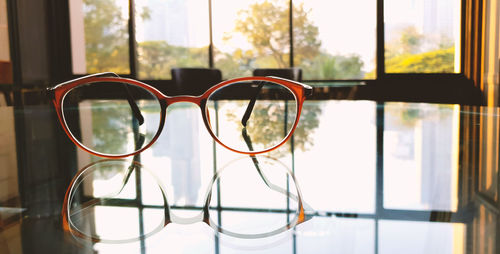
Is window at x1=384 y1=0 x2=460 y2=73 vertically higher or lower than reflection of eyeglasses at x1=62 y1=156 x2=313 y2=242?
higher

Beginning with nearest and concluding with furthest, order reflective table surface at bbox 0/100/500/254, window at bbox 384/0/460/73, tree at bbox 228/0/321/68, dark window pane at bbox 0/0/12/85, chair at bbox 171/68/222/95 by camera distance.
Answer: reflective table surface at bbox 0/100/500/254, chair at bbox 171/68/222/95, dark window pane at bbox 0/0/12/85, window at bbox 384/0/460/73, tree at bbox 228/0/321/68

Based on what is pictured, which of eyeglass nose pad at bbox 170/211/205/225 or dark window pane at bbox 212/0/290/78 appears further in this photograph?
dark window pane at bbox 212/0/290/78

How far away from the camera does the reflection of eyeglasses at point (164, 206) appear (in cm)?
23

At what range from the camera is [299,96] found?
24.5 inches

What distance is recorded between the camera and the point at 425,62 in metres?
4.91

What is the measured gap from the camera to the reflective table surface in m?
0.20

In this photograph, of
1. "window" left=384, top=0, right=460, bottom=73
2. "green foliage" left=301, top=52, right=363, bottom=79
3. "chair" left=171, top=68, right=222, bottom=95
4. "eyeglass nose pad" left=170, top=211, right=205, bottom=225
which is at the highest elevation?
"window" left=384, top=0, right=460, bottom=73

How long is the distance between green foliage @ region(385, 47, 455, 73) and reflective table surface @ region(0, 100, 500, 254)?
4687mm

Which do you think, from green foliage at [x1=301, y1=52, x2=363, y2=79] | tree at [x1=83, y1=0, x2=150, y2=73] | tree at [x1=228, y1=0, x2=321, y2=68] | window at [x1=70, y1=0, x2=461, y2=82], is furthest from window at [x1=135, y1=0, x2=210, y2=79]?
green foliage at [x1=301, y1=52, x2=363, y2=79]

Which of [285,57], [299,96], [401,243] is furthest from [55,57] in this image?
[401,243]

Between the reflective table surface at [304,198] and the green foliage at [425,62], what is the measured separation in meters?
4.69

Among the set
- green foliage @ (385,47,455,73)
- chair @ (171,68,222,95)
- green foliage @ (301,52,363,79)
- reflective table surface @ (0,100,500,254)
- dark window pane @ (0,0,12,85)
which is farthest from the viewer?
green foliage @ (301,52,363,79)

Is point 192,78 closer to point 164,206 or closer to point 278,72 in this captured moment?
point 278,72

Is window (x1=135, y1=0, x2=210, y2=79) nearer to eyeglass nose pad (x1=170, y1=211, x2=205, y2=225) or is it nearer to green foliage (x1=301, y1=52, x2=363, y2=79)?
green foliage (x1=301, y1=52, x2=363, y2=79)
